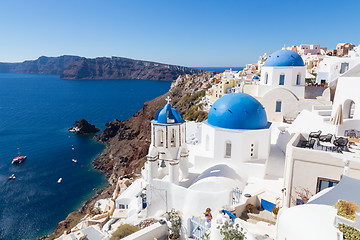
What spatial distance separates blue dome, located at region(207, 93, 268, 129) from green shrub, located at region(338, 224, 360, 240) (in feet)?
27.1

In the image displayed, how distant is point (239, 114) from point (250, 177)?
3.51 meters

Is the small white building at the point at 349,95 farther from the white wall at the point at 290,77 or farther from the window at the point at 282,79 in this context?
the window at the point at 282,79

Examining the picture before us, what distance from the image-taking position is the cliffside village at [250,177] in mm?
6590

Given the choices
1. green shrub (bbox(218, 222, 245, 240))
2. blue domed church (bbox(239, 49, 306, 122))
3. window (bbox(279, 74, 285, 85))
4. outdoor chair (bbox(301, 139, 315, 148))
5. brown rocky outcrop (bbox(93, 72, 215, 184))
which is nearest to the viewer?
green shrub (bbox(218, 222, 245, 240))

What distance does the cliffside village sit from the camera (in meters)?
6.59

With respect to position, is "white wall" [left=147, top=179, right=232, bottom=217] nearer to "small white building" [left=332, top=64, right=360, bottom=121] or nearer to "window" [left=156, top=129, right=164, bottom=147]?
"window" [left=156, top=129, right=164, bottom=147]

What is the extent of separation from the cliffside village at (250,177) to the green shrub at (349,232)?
2 cm

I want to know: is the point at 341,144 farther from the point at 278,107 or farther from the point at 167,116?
the point at 278,107

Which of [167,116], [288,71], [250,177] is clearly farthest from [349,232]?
[288,71]

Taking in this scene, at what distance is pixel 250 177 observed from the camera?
1277cm

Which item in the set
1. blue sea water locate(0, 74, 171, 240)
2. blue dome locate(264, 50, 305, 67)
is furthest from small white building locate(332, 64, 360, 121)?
blue sea water locate(0, 74, 171, 240)

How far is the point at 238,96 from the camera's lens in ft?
45.0

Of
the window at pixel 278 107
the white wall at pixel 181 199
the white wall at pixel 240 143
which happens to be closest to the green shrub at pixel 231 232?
the white wall at pixel 181 199

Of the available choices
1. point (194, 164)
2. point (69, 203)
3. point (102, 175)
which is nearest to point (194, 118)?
point (102, 175)
